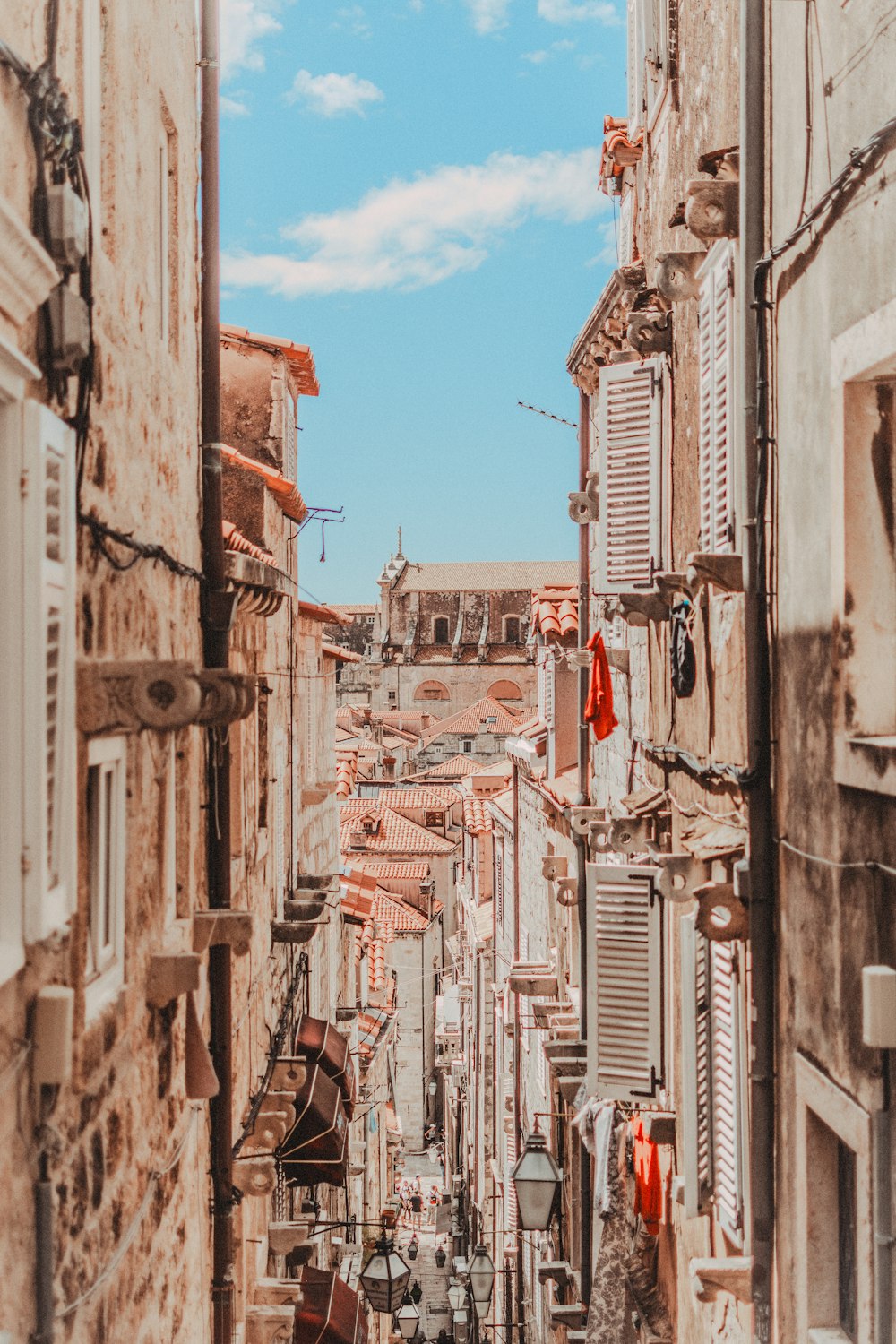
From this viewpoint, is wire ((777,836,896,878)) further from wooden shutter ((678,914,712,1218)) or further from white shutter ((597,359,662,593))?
white shutter ((597,359,662,593))

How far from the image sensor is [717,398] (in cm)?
757

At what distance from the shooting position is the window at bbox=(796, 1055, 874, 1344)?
5383 mm

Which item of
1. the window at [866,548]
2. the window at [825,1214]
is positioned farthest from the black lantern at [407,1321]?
the window at [866,548]

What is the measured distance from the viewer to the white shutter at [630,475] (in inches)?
385

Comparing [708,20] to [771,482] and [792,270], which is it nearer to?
[792,270]

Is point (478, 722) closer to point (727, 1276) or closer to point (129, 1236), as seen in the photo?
point (727, 1276)

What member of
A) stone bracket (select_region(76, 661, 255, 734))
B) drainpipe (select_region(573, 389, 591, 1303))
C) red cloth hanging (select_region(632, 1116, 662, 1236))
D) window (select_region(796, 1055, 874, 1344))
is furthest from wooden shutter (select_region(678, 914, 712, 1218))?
drainpipe (select_region(573, 389, 591, 1303))

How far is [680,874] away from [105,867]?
362 cm

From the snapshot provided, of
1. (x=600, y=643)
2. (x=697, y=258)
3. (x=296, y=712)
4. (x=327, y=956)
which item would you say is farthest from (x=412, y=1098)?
(x=697, y=258)

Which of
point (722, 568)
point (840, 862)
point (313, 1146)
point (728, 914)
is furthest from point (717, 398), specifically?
point (313, 1146)

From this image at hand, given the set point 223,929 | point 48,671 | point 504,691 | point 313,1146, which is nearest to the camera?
point 48,671

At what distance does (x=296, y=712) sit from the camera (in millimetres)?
15141

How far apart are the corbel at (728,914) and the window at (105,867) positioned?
303 cm

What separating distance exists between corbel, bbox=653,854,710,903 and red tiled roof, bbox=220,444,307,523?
200 inches
